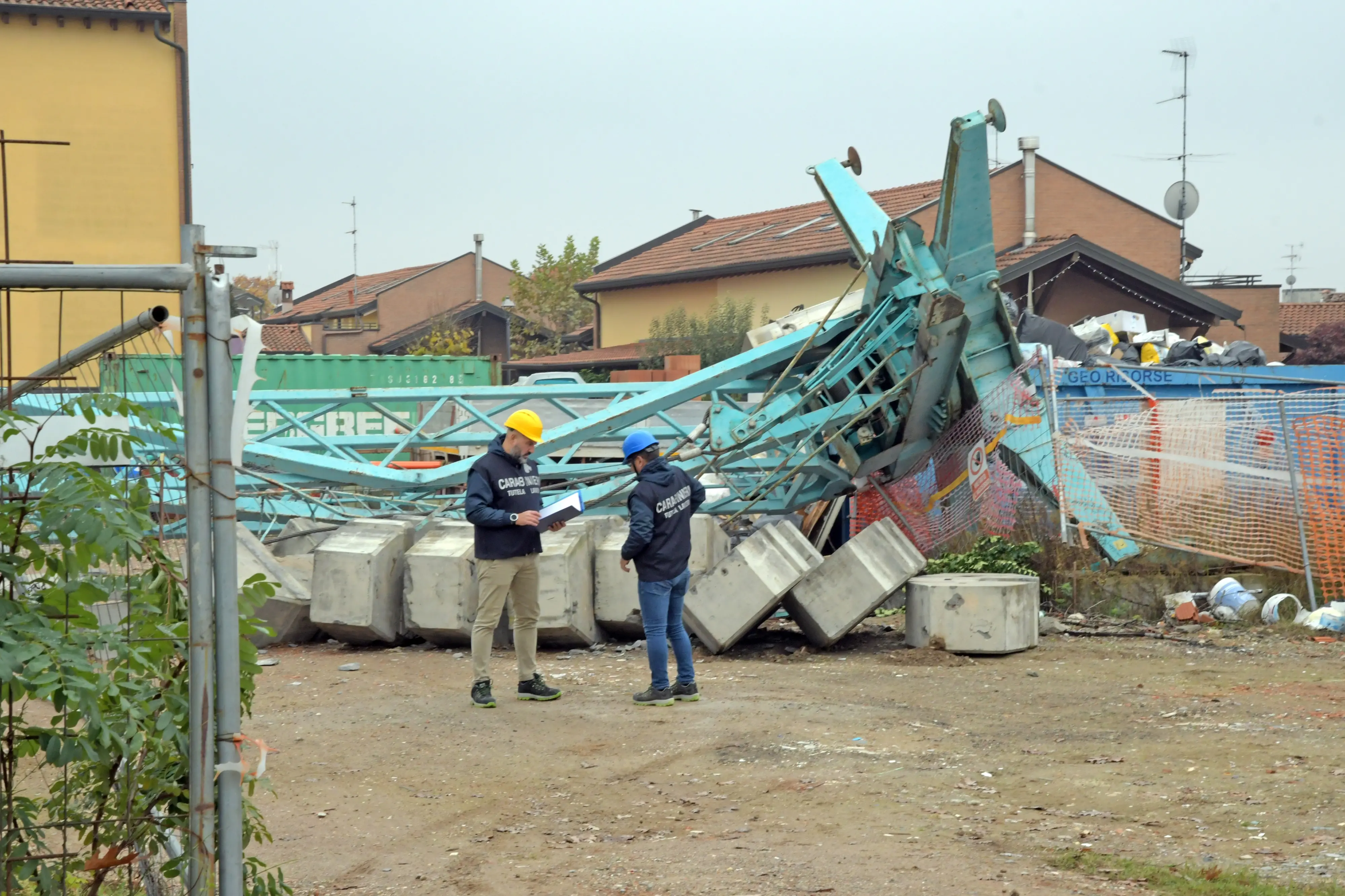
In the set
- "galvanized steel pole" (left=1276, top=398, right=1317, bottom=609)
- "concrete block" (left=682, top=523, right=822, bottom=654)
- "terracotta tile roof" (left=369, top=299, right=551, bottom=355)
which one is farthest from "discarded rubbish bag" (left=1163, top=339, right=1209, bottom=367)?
"terracotta tile roof" (left=369, top=299, right=551, bottom=355)

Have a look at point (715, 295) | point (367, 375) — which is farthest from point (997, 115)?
point (715, 295)

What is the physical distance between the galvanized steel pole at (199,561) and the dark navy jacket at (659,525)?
16.7 ft

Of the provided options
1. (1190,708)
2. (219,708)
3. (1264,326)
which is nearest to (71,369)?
(219,708)

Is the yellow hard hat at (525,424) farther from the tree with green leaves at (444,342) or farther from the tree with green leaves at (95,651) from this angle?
the tree with green leaves at (444,342)

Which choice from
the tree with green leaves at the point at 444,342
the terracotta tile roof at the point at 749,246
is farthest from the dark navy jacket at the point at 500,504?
the tree with green leaves at the point at 444,342

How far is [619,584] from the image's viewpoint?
10.8 m

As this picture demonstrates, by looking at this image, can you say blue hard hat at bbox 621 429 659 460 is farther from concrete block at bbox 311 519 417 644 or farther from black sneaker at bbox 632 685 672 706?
concrete block at bbox 311 519 417 644

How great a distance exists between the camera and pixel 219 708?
3.35 metres

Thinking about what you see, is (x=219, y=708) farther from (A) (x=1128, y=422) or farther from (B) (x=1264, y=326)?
(B) (x=1264, y=326)

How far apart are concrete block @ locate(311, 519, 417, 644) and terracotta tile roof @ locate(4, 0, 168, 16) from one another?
83.0 feet

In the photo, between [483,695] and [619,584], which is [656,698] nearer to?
[483,695]

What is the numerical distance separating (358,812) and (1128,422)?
859 cm

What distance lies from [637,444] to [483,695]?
1.88 m

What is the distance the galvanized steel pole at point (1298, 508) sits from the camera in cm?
1135
